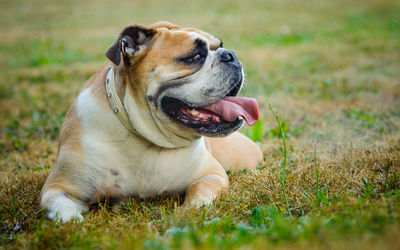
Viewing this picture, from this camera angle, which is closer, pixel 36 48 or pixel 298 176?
pixel 298 176

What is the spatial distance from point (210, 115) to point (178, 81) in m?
0.35

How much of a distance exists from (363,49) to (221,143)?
6633mm

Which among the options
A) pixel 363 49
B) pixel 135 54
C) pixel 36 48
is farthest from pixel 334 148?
pixel 36 48

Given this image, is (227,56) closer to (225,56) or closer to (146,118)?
(225,56)

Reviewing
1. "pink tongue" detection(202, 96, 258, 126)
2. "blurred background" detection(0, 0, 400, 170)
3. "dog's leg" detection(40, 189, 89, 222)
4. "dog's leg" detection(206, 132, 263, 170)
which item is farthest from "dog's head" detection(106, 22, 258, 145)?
"blurred background" detection(0, 0, 400, 170)

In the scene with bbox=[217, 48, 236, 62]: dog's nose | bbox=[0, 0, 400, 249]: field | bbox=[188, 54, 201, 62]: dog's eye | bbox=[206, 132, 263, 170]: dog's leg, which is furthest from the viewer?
bbox=[206, 132, 263, 170]: dog's leg

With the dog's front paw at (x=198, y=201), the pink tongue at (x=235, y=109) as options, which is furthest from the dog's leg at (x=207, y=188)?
the pink tongue at (x=235, y=109)

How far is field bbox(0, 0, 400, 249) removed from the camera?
2025 millimetres

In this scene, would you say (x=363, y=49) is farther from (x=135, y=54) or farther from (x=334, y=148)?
(x=135, y=54)

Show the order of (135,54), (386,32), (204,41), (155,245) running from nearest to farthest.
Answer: (155,245) < (135,54) < (204,41) < (386,32)

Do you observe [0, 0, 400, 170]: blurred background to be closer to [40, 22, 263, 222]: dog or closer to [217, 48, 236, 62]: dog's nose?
[40, 22, 263, 222]: dog

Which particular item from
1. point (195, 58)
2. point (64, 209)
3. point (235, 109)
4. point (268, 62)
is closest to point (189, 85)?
point (195, 58)

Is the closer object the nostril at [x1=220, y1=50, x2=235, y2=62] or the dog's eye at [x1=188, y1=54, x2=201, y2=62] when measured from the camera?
the dog's eye at [x1=188, y1=54, x2=201, y2=62]

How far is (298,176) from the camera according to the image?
3.06 m
